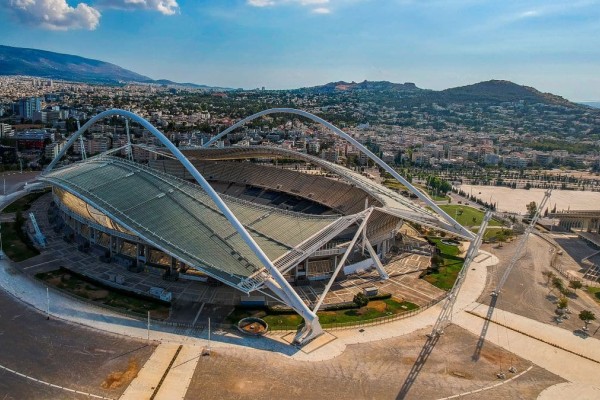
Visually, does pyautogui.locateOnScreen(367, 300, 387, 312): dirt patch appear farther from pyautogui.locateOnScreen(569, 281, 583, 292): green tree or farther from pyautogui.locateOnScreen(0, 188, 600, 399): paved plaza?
pyautogui.locateOnScreen(569, 281, 583, 292): green tree

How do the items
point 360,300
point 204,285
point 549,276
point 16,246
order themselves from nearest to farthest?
point 360,300 < point 204,285 < point 549,276 < point 16,246

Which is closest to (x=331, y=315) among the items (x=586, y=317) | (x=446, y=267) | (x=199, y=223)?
(x=199, y=223)

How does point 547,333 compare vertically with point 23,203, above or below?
below

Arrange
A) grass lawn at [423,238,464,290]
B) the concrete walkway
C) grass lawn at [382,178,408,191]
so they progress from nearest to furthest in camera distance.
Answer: the concrete walkway
grass lawn at [423,238,464,290]
grass lawn at [382,178,408,191]

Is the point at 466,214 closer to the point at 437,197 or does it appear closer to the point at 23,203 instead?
the point at 437,197

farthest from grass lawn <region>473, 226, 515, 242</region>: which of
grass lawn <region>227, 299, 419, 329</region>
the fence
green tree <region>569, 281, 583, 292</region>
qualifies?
grass lawn <region>227, 299, 419, 329</region>

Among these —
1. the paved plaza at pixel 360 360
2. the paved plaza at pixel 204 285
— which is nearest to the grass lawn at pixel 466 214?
the paved plaza at pixel 204 285
